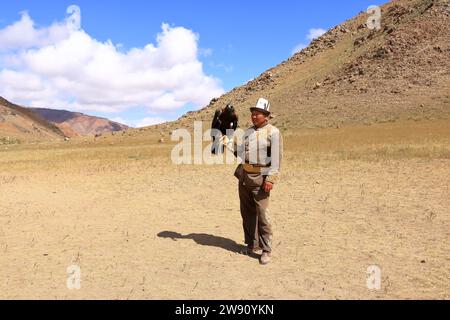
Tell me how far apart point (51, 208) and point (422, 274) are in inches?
341

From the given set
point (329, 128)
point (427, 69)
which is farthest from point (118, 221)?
point (427, 69)

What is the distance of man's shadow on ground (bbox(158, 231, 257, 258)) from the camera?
24.6ft

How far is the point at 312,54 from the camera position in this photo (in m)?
71.8

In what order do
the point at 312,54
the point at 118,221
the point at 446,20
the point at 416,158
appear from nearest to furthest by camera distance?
the point at 118,221 < the point at 416,158 < the point at 446,20 < the point at 312,54

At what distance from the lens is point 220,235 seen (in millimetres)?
8414

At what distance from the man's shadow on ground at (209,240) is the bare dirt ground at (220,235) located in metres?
0.03

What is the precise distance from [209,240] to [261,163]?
2.05 metres

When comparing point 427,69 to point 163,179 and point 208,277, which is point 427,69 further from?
point 208,277

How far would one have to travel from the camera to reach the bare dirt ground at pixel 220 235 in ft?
18.8

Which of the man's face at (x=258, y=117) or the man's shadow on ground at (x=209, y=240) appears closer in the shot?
the man's face at (x=258, y=117)

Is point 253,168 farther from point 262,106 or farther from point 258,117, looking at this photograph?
point 262,106

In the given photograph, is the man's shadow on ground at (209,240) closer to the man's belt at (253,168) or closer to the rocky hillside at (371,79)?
the man's belt at (253,168)

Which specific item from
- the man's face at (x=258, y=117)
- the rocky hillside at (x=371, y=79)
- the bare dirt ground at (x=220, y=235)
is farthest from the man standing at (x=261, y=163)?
the rocky hillside at (x=371, y=79)

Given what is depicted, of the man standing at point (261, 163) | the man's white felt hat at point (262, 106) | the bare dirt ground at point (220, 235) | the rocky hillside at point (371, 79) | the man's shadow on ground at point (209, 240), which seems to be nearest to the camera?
the bare dirt ground at point (220, 235)
